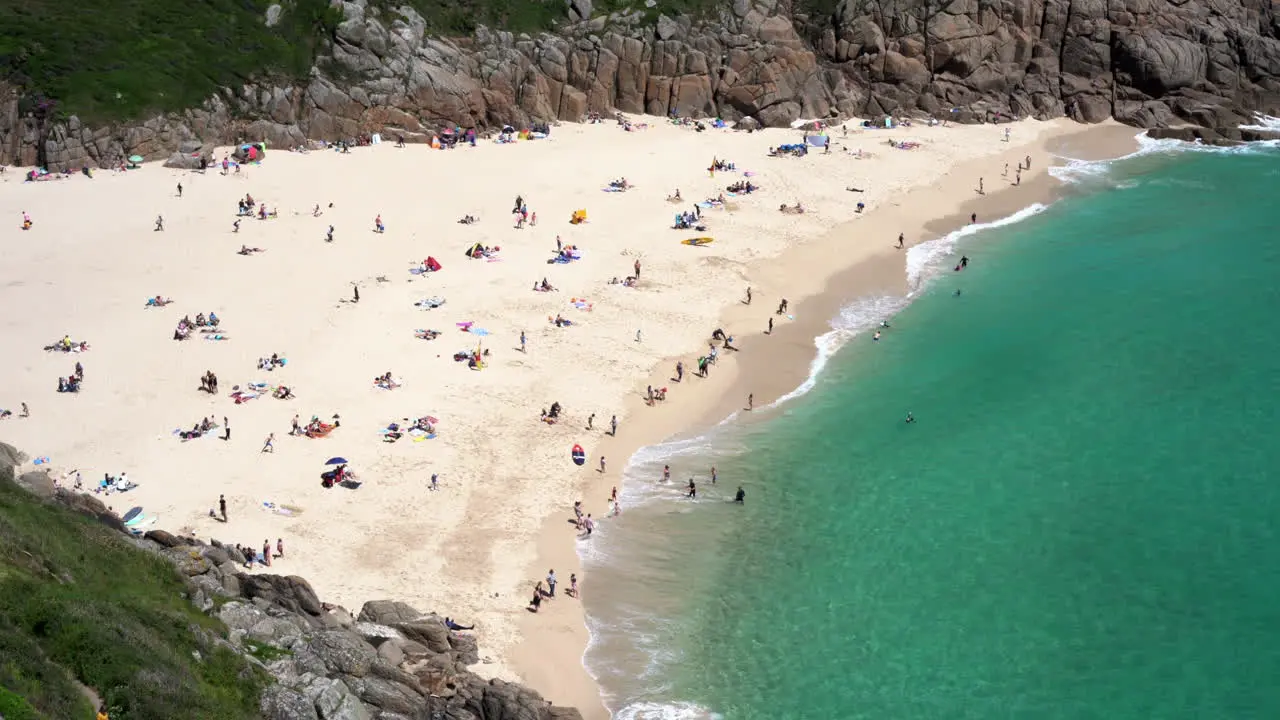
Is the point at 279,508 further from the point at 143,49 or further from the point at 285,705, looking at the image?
the point at 143,49

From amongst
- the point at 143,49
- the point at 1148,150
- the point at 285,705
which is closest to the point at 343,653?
the point at 285,705

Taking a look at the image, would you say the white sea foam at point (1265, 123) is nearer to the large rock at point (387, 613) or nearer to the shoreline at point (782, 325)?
the shoreline at point (782, 325)

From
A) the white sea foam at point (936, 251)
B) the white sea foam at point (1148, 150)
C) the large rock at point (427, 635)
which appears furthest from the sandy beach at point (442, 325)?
the white sea foam at point (1148, 150)

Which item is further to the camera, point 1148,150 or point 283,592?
point 1148,150

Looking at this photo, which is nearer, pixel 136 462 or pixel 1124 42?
pixel 136 462

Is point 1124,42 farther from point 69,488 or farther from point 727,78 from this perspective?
point 69,488

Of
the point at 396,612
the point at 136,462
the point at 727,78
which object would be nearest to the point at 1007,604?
the point at 396,612
